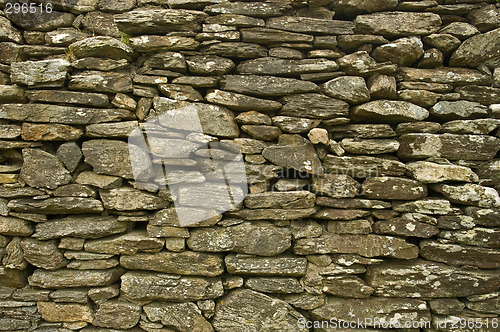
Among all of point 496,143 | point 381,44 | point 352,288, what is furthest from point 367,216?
point 381,44

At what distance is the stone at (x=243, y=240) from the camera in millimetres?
3238

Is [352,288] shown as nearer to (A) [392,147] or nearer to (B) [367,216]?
(B) [367,216]

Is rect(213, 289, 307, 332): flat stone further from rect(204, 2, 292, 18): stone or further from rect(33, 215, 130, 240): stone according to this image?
rect(204, 2, 292, 18): stone

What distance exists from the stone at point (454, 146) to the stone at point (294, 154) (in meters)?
1.22

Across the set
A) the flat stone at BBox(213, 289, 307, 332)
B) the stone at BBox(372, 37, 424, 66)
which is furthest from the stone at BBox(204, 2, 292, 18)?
the flat stone at BBox(213, 289, 307, 332)

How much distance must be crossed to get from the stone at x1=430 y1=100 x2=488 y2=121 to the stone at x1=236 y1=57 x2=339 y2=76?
4.45 ft

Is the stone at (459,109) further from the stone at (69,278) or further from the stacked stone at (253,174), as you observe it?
the stone at (69,278)

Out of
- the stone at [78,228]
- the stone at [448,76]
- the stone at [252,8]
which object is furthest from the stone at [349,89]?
the stone at [78,228]

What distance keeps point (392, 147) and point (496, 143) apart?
4.14ft

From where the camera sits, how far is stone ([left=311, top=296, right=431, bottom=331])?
10.6ft

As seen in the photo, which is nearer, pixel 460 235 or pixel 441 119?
pixel 460 235

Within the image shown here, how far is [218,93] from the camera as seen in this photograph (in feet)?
10.8

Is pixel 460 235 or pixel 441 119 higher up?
pixel 441 119

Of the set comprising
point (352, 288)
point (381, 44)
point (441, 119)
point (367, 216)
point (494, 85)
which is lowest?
point (352, 288)
